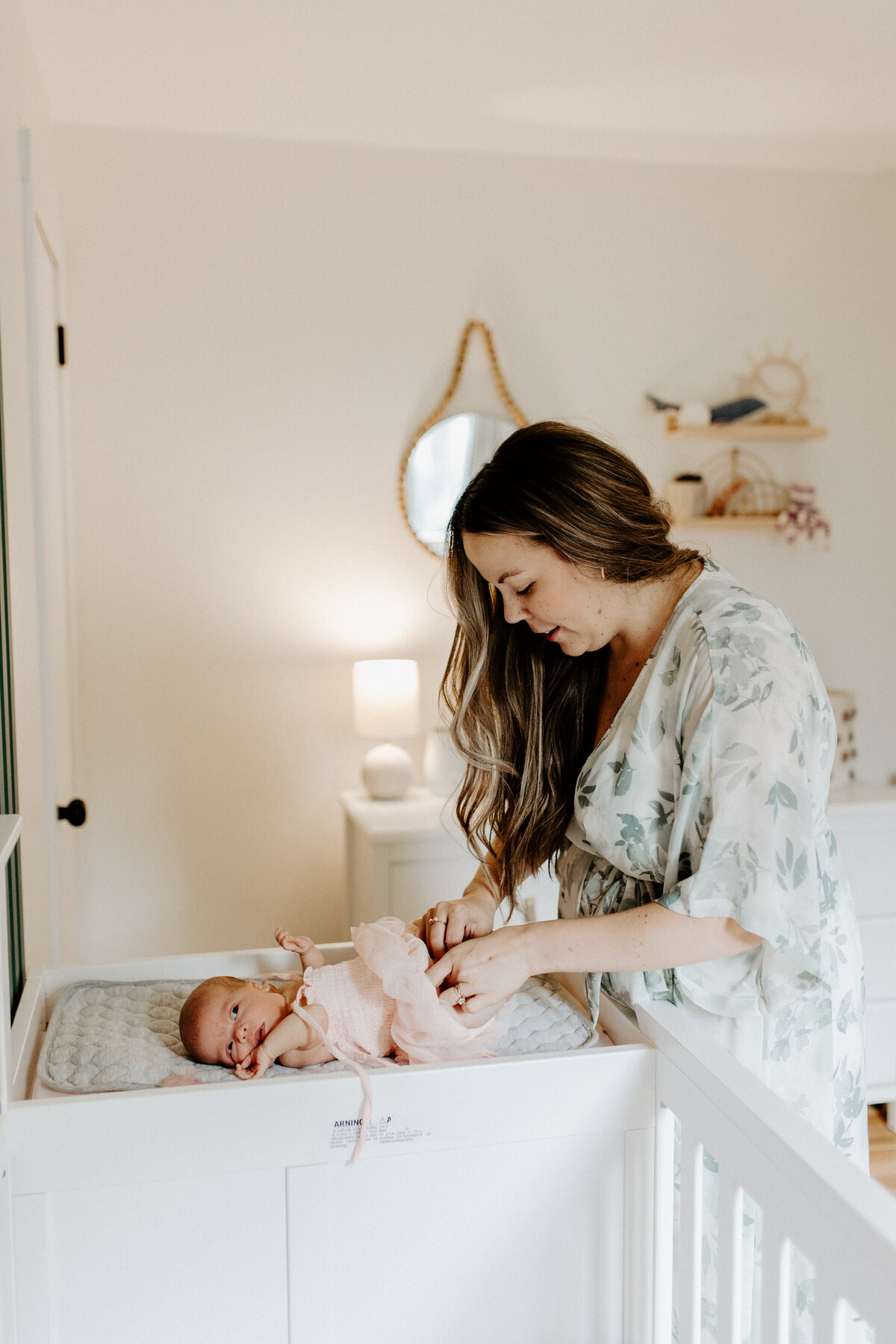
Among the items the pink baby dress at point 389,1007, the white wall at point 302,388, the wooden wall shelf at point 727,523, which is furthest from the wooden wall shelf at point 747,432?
the pink baby dress at point 389,1007

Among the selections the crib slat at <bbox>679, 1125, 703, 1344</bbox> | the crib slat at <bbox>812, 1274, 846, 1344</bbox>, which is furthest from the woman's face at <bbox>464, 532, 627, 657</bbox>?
the crib slat at <bbox>812, 1274, 846, 1344</bbox>

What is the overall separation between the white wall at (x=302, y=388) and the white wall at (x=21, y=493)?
0.73 metres

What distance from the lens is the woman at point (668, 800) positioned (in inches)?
40.6

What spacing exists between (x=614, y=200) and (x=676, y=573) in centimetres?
210

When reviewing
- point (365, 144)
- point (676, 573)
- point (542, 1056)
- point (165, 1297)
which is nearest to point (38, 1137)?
point (165, 1297)

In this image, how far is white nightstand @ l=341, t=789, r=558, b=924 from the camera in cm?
248

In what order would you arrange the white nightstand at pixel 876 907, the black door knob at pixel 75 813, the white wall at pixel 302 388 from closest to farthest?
the black door knob at pixel 75 813
the white nightstand at pixel 876 907
the white wall at pixel 302 388

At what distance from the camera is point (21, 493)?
1.66 meters

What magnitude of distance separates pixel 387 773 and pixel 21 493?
130 centimetres

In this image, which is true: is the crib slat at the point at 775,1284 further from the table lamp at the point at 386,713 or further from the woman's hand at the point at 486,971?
the table lamp at the point at 386,713


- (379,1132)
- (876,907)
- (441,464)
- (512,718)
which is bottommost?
(876,907)

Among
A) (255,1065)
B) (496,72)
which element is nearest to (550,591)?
(255,1065)

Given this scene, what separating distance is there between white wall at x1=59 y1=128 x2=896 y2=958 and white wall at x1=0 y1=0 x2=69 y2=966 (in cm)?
73

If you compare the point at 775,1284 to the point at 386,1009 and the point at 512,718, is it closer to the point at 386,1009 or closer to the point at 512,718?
the point at 386,1009
